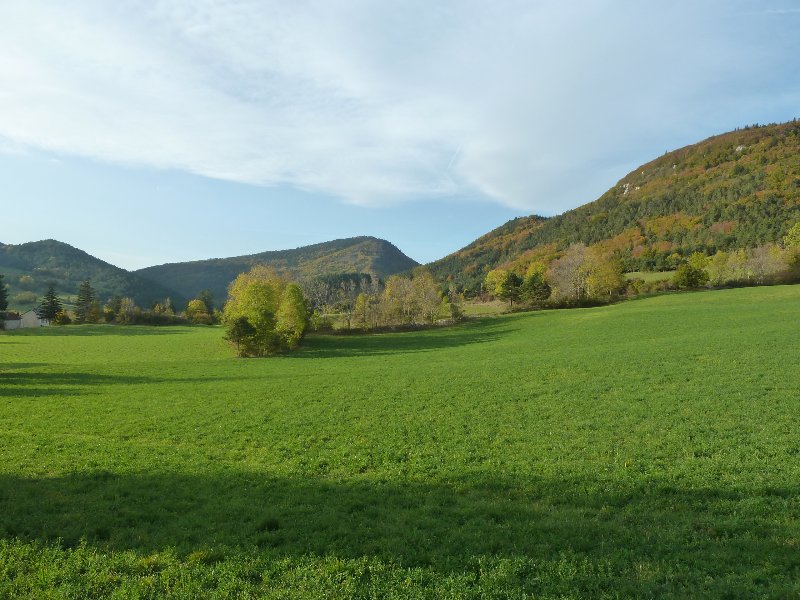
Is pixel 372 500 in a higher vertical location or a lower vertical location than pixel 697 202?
lower

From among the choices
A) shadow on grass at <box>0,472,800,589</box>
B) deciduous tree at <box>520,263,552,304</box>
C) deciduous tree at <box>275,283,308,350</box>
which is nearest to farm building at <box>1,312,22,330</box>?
deciduous tree at <box>275,283,308,350</box>

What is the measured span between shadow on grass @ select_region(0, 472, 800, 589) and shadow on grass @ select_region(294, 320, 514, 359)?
127 ft

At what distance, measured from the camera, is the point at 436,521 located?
353 inches

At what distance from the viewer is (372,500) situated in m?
10.5

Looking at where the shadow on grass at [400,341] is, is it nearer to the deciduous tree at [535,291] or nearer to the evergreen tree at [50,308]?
the deciduous tree at [535,291]

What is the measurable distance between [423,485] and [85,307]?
152361mm

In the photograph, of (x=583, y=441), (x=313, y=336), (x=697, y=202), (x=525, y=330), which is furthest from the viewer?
(x=697, y=202)

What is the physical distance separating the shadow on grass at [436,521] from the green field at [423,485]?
2.2 inches

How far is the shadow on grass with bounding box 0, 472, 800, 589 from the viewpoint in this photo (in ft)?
24.1

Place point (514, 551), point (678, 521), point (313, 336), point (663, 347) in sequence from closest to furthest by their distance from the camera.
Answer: point (514, 551), point (678, 521), point (663, 347), point (313, 336)

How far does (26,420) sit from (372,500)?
19564 millimetres

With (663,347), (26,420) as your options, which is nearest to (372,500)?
(26,420)

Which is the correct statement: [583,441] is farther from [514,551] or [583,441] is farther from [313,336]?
[313,336]

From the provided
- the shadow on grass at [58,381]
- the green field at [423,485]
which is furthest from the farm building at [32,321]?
the green field at [423,485]
